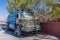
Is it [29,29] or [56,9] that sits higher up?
[56,9]

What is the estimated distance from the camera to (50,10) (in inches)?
530

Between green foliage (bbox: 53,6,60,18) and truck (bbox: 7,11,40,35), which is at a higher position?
green foliage (bbox: 53,6,60,18)

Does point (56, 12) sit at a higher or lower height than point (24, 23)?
higher

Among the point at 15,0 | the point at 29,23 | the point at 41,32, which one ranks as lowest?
the point at 41,32

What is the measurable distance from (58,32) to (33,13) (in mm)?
2543

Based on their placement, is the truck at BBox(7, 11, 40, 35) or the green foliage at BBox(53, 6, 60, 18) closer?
the truck at BBox(7, 11, 40, 35)

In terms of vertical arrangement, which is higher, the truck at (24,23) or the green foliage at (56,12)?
the green foliage at (56,12)

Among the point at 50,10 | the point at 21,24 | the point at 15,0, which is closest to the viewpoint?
the point at 21,24

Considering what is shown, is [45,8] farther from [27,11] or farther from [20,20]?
[20,20]

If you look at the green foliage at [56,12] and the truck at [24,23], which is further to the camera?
the green foliage at [56,12]

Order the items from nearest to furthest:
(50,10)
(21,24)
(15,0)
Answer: (21,24) < (50,10) < (15,0)

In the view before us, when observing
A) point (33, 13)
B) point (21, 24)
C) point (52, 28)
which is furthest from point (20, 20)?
point (52, 28)

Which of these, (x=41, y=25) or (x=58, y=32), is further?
(x=41, y=25)

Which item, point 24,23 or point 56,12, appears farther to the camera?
point 56,12
